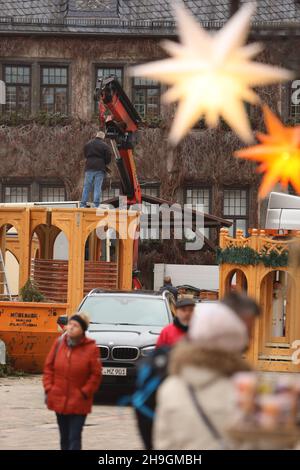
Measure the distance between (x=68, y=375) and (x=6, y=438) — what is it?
13.4 feet

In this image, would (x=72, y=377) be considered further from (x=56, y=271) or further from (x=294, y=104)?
(x=294, y=104)

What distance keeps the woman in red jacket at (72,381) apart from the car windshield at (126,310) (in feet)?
31.8

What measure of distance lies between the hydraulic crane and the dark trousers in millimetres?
17010

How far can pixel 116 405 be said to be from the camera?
66.6ft

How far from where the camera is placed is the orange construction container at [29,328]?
25.0 meters

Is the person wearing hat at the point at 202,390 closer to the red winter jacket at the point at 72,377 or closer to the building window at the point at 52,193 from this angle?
the red winter jacket at the point at 72,377

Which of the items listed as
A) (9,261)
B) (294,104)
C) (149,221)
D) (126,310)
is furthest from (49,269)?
(294,104)

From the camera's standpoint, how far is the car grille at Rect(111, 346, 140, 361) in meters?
20.4

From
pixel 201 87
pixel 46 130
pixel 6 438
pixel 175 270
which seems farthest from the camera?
pixel 46 130

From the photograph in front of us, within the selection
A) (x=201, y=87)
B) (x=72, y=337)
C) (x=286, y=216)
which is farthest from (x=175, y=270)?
(x=201, y=87)

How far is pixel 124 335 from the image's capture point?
68.0 ft

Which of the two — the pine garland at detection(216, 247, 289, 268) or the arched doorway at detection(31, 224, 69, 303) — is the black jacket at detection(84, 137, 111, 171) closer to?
the arched doorway at detection(31, 224, 69, 303)

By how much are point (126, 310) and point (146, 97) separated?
21.4 metres

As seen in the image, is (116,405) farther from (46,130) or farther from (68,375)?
(46,130)
